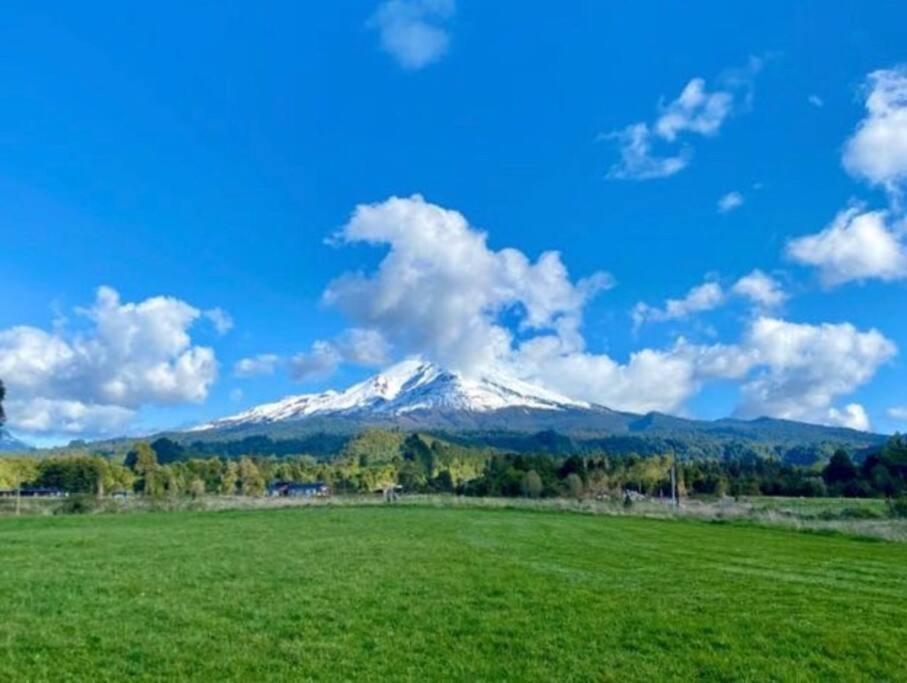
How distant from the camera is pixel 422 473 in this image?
473ft

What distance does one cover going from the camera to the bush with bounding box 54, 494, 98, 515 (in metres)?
52.4

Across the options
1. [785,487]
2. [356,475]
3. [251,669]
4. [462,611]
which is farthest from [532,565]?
[356,475]

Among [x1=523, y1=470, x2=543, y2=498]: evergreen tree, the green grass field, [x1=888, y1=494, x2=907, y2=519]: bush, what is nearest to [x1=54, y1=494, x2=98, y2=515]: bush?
the green grass field

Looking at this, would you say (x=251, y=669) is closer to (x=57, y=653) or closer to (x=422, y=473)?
(x=57, y=653)

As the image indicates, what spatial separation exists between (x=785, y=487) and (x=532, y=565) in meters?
93.8

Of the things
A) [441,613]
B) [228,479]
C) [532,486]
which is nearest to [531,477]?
[532,486]

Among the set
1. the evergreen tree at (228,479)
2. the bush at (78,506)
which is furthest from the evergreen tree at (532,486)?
the bush at (78,506)

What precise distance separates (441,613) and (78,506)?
47.4 meters

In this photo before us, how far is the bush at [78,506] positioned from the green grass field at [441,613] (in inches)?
1167

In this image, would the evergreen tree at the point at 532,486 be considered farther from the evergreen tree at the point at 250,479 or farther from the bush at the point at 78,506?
the bush at the point at 78,506

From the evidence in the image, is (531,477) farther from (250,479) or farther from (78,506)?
(78,506)

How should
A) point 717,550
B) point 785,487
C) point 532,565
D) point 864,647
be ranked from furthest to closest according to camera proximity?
point 785,487, point 717,550, point 532,565, point 864,647

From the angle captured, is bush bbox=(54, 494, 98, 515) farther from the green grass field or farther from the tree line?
the tree line

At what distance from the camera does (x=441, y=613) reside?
44.6ft
